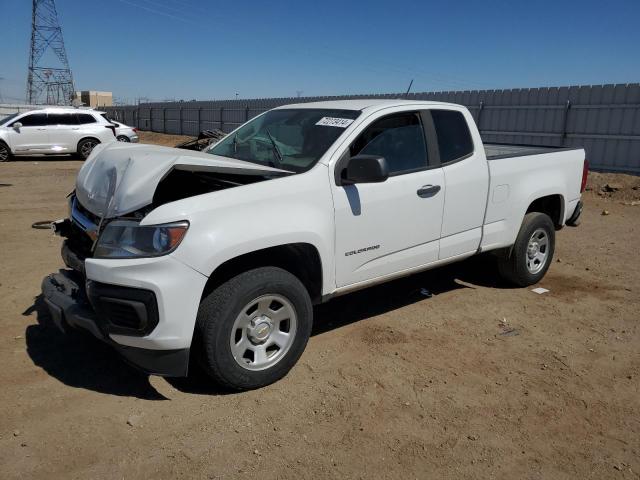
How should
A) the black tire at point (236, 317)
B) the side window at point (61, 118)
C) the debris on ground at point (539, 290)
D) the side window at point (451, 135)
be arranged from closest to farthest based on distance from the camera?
the black tire at point (236, 317) → the side window at point (451, 135) → the debris on ground at point (539, 290) → the side window at point (61, 118)

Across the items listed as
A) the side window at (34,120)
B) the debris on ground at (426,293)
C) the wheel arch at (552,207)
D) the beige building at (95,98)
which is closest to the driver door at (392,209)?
the debris on ground at (426,293)

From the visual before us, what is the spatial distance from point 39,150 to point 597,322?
1835 centimetres

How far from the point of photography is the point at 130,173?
11.1 ft

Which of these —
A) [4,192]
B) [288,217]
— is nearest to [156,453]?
[288,217]

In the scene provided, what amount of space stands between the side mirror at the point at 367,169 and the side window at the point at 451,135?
110cm

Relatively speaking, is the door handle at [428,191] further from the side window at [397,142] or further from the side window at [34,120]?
the side window at [34,120]

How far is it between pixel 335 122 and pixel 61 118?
1693 centimetres

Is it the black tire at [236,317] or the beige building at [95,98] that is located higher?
the beige building at [95,98]

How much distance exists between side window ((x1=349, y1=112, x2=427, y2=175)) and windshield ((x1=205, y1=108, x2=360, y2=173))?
0.61 feet

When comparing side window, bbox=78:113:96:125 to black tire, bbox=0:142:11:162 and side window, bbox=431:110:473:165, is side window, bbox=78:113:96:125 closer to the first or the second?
black tire, bbox=0:142:11:162

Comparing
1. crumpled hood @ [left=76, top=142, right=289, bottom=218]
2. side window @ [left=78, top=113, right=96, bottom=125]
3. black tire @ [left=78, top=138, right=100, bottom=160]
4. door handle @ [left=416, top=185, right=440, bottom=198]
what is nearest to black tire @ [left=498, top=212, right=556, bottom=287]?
door handle @ [left=416, top=185, right=440, bottom=198]

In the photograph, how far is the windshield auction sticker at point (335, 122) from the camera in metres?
4.14

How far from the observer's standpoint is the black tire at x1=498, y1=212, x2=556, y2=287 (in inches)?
218

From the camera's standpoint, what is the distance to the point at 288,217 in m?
3.54
